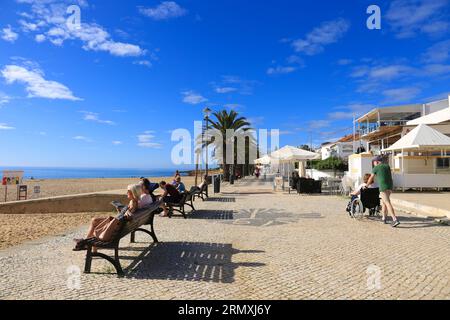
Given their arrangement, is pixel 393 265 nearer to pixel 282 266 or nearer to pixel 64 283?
pixel 282 266

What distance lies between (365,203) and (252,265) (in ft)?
16.5

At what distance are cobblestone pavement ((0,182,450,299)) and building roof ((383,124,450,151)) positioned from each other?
9507mm

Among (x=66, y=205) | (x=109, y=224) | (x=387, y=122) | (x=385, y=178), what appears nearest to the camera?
(x=109, y=224)

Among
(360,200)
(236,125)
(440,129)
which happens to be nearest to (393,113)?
(440,129)

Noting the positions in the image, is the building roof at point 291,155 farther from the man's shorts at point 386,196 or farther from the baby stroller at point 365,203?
the man's shorts at point 386,196

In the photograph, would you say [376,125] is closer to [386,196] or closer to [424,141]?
[424,141]

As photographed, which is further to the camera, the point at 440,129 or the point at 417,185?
the point at 440,129

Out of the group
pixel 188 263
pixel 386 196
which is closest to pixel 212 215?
pixel 386 196

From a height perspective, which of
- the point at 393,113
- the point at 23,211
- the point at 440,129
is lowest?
the point at 23,211

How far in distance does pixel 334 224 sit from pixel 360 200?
1.14m

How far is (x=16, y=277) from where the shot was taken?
414 cm

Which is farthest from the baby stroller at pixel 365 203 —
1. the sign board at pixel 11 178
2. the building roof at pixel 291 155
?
the sign board at pixel 11 178

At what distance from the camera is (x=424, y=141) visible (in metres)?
16.1

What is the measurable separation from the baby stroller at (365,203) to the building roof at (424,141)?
340 inches
